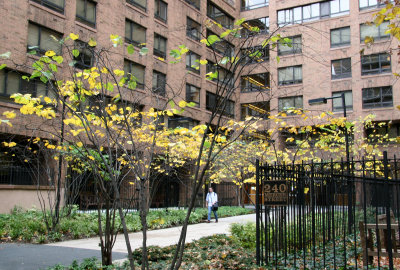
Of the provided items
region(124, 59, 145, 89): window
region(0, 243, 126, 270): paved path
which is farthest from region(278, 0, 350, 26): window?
region(0, 243, 126, 270): paved path

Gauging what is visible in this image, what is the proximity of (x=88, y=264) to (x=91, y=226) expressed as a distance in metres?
7.27

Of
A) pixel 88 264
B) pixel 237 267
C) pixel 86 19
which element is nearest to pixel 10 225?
pixel 88 264

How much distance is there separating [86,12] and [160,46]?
25.2ft

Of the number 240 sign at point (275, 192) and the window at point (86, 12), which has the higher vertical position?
the window at point (86, 12)

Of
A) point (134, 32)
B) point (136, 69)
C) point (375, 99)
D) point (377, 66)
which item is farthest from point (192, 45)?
point (375, 99)

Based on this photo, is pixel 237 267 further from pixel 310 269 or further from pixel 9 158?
pixel 9 158

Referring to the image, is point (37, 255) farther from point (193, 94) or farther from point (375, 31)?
point (375, 31)

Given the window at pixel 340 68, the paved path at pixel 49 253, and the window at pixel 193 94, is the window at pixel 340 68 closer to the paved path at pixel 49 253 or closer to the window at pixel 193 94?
the window at pixel 193 94

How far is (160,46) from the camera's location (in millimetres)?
32719

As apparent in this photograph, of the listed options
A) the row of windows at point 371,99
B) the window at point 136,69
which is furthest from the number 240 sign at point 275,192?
the row of windows at point 371,99

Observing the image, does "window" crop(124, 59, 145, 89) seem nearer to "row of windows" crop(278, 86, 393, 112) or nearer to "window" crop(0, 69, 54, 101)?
"window" crop(0, 69, 54, 101)

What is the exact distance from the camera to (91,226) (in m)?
14.6

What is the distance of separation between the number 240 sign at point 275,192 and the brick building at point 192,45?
14.4 meters

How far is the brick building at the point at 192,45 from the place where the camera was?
856 inches
